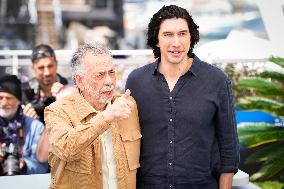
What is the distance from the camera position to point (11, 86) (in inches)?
175

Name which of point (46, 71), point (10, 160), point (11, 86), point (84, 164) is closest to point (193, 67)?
point (84, 164)

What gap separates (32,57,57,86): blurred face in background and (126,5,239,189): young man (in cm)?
250

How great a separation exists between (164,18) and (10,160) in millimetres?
2263

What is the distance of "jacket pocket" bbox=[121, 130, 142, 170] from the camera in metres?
2.23

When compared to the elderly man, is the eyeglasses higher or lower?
higher

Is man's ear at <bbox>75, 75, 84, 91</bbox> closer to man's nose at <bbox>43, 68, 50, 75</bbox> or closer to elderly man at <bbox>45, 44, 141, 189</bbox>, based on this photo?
elderly man at <bbox>45, 44, 141, 189</bbox>

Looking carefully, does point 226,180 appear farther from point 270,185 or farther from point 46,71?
point 270,185

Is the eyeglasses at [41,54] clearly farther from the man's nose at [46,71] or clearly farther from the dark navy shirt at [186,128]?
the dark navy shirt at [186,128]

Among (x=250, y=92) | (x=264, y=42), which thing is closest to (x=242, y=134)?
(x=250, y=92)

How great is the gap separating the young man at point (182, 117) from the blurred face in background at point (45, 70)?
250 cm

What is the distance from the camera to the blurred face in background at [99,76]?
2.11 meters

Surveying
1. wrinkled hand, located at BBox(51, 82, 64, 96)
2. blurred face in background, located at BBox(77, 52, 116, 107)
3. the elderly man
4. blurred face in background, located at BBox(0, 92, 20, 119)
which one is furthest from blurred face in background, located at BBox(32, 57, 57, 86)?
blurred face in background, located at BBox(77, 52, 116, 107)

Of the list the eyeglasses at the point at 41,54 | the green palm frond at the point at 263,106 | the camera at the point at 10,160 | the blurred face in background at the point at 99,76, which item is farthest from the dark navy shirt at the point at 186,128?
the green palm frond at the point at 263,106

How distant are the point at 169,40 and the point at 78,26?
14115mm
